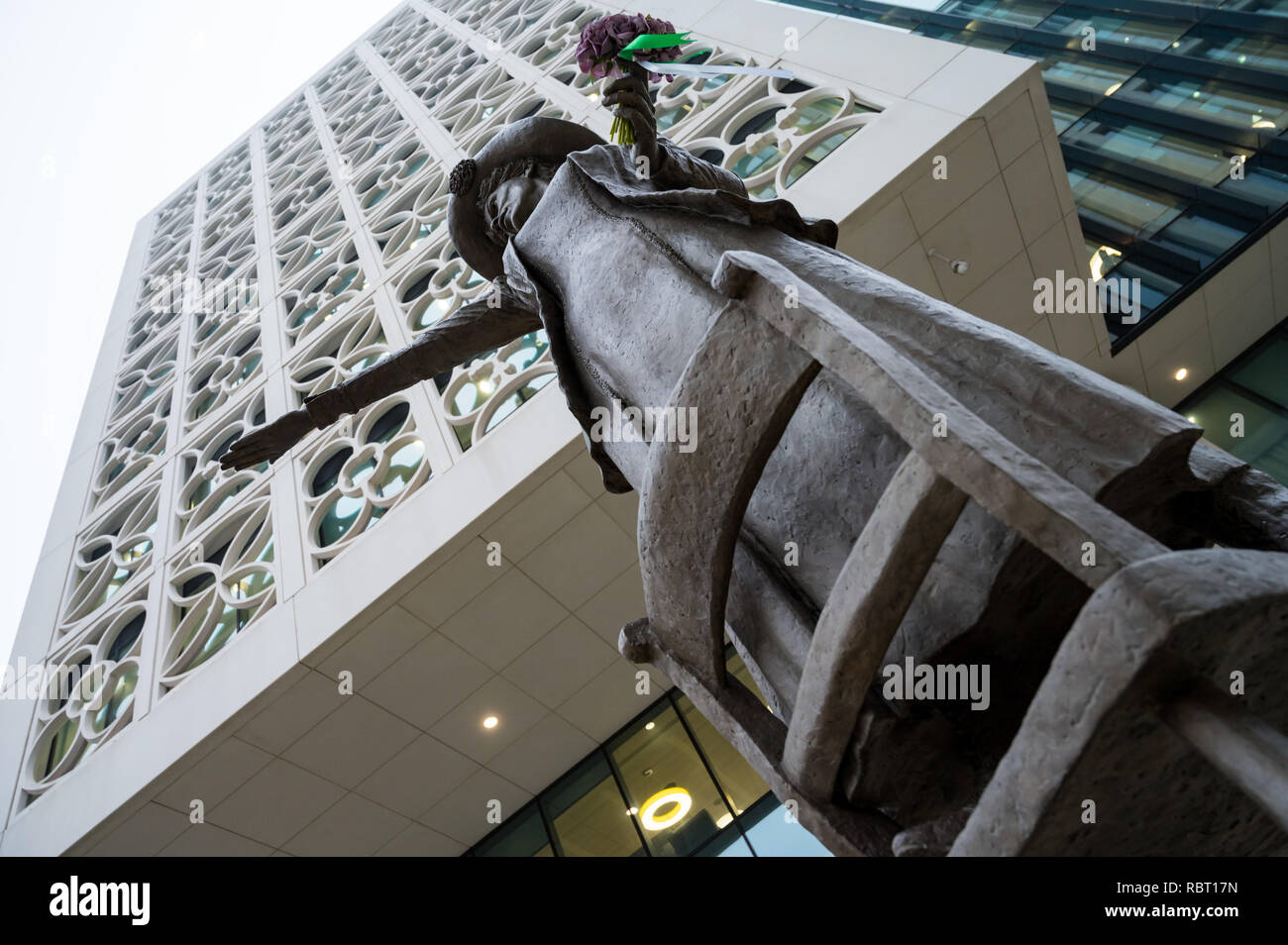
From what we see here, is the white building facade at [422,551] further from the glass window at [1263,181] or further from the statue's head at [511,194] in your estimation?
the statue's head at [511,194]

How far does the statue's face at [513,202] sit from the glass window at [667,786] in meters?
6.54

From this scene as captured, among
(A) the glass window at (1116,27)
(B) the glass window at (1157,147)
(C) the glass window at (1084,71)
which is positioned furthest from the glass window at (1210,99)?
(A) the glass window at (1116,27)

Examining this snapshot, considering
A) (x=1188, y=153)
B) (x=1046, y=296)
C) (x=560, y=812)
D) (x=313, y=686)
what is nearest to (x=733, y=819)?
(x=560, y=812)

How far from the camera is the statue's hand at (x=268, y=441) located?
12.2 feet

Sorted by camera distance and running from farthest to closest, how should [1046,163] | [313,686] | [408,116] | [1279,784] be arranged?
[408,116], [1046,163], [313,686], [1279,784]

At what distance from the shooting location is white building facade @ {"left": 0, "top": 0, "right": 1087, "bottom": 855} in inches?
316

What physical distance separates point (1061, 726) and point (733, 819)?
7.50 m

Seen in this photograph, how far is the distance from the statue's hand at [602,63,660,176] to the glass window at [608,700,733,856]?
22.6 feet

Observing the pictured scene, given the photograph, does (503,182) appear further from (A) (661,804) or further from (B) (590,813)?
(B) (590,813)

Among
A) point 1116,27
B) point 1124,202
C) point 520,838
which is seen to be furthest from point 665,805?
point 1116,27

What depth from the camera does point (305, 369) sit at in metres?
12.4

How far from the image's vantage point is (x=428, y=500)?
27.3 ft
